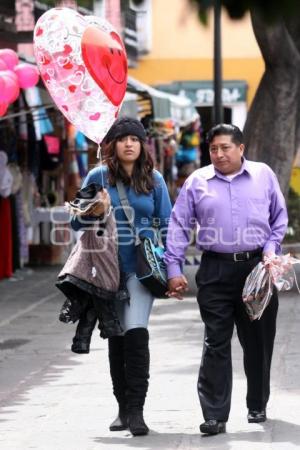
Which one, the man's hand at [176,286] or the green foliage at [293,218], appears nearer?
the man's hand at [176,286]

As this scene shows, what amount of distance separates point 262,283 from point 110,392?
2206mm

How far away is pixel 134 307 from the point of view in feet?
22.1

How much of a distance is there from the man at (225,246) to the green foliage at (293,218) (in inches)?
424

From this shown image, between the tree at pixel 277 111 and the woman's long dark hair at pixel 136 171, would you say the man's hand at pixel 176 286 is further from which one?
the tree at pixel 277 111

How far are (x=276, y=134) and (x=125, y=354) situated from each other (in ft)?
32.6

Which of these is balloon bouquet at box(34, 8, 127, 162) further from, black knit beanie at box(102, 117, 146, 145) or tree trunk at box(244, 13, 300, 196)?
tree trunk at box(244, 13, 300, 196)

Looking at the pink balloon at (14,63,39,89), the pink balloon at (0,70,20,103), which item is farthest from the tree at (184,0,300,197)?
the pink balloon at (0,70,20,103)

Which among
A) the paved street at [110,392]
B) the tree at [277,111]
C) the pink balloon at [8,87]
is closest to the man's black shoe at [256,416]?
the paved street at [110,392]

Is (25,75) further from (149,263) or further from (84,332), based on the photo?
(149,263)

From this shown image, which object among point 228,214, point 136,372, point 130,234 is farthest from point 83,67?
point 136,372

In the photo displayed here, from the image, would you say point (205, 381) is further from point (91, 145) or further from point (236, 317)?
point (91, 145)

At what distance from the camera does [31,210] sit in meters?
19.3

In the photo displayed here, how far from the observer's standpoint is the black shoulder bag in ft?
21.8

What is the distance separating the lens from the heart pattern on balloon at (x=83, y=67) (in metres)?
7.75
